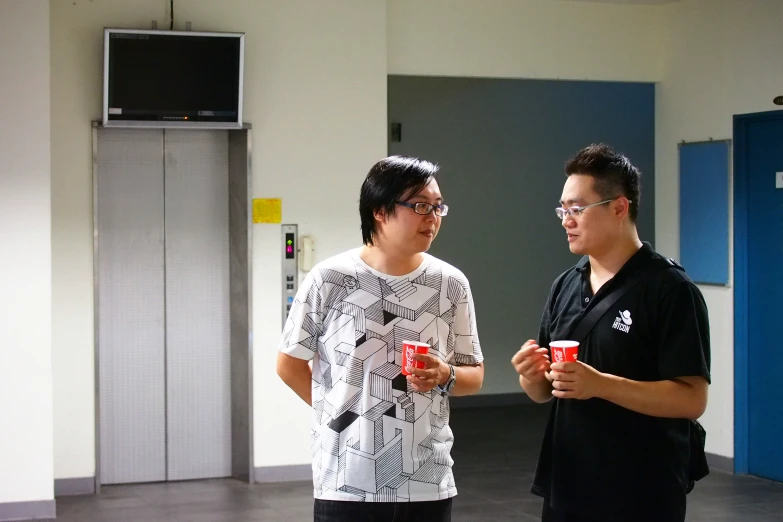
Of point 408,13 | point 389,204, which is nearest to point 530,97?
point 408,13

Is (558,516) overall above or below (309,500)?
above

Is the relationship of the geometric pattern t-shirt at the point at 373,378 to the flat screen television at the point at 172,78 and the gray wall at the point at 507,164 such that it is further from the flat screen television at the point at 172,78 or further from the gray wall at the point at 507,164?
the gray wall at the point at 507,164

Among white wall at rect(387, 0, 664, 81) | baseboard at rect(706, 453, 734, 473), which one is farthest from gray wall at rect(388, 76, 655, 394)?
baseboard at rect(706, 453, 734, 473)

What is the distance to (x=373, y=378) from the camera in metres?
2.78

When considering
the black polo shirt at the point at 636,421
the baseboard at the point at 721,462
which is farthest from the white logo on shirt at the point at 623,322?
the baseboard at the point at 721,462

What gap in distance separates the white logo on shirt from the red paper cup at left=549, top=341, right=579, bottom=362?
14 cm

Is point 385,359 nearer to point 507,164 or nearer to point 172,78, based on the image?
point 172,78

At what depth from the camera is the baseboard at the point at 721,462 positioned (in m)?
7.14

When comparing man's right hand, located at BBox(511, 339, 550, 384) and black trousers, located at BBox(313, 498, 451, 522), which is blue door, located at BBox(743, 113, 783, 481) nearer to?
man's right hand, located at BBox(511, 339, 550, 384)

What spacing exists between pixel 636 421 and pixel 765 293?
4.72 meters

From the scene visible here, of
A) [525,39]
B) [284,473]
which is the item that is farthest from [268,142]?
[284,473]

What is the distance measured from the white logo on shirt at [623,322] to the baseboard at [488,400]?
7480mm

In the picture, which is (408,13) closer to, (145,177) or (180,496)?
(145,177)

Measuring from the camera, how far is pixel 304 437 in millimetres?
6953
